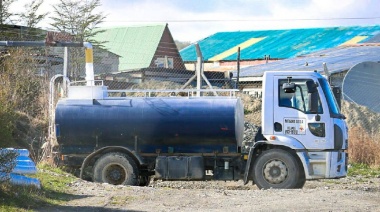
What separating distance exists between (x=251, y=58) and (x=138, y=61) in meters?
15.8

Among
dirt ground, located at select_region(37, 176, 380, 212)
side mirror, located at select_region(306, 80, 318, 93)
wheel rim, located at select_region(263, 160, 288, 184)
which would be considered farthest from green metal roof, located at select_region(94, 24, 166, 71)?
dirt ground, located at select_region(37, 176, 380, 212)

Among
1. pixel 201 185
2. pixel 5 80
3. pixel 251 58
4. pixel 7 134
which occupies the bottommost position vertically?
pixel 201 185

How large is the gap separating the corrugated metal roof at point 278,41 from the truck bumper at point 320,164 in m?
40.7

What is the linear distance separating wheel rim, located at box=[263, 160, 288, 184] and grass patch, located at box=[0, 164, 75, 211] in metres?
4.12

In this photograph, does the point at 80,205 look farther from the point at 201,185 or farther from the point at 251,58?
the point at 251,58

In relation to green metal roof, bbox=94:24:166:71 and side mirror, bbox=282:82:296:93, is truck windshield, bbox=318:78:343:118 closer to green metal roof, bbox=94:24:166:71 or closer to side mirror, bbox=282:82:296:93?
side mirror, bbox=282:82:296:93

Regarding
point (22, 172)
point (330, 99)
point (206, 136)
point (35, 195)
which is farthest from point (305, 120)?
point (35, 195)

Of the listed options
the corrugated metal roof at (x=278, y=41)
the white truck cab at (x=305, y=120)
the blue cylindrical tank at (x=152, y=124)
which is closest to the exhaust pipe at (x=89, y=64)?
the blue cylindrical tank at (x=152, y=124)

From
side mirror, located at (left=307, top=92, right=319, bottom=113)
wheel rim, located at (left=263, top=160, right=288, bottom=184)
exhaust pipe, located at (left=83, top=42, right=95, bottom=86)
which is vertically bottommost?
wheel rim, located at (left=263, top=160, right=288, bottom=184)

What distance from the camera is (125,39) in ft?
165

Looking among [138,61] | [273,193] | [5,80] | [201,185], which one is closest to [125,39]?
[138,61]

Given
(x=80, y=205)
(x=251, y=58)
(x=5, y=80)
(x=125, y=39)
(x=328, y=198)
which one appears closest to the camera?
(x=80, y=205)

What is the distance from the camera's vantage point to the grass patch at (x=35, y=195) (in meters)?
12.0

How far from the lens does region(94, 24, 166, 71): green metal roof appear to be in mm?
45403
